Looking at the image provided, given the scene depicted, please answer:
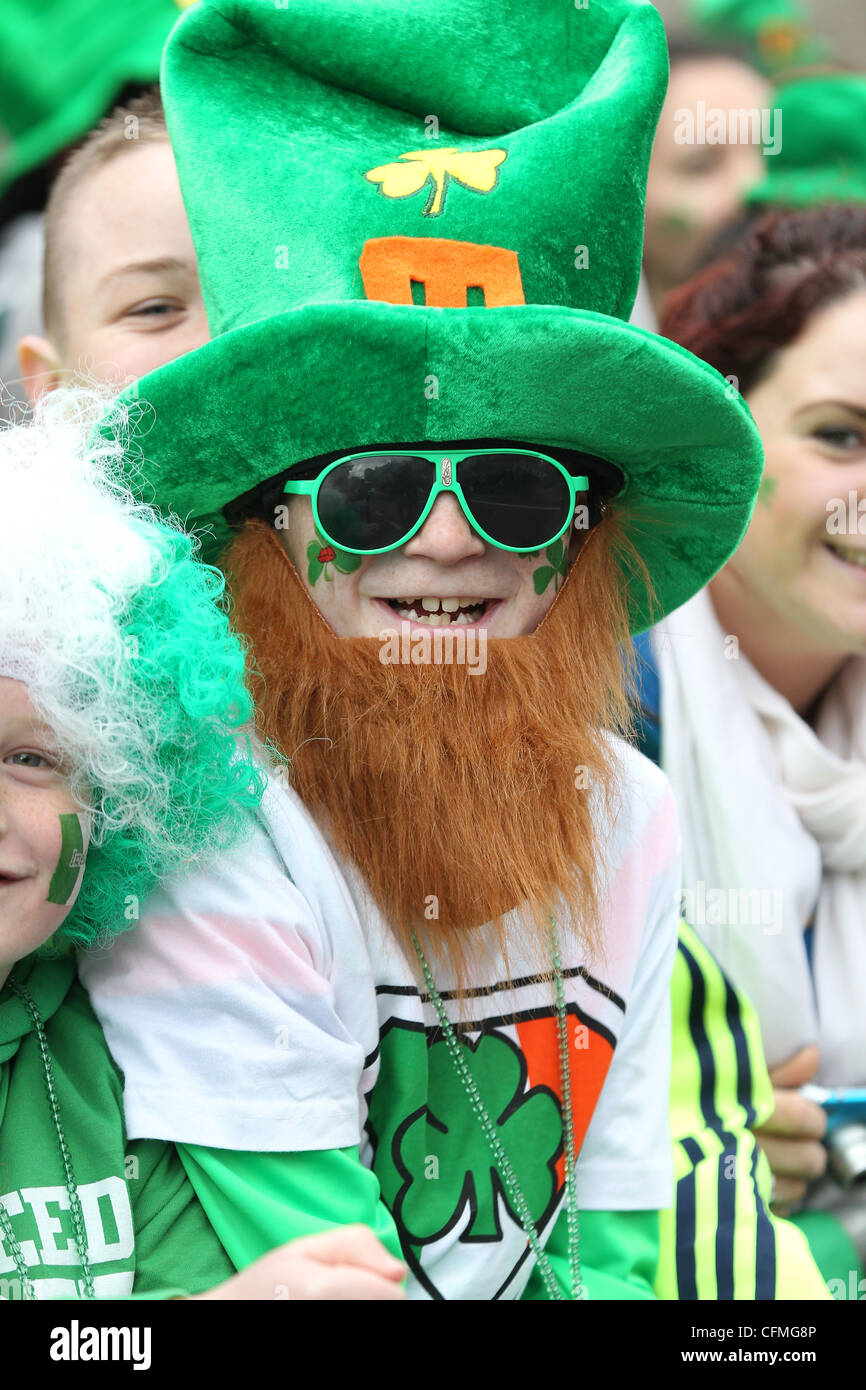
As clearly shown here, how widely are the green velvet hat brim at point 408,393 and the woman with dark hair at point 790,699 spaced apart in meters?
0.92

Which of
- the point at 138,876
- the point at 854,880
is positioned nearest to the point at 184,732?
the point at 138,876

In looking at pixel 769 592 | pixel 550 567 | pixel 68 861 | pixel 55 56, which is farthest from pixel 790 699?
pixel 55 56

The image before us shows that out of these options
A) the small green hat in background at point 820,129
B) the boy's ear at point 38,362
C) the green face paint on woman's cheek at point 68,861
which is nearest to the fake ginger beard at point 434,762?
the green face paint on woman's cheek at point 68,861

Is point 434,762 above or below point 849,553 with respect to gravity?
below

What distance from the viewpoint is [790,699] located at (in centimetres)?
264

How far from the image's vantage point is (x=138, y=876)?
4.62 feet

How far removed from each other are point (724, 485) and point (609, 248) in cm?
28

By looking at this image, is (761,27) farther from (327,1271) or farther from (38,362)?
(327,1271)

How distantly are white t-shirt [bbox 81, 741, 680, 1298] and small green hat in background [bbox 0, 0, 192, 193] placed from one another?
190 centimetres

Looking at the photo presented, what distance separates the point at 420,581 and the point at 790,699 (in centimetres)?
133

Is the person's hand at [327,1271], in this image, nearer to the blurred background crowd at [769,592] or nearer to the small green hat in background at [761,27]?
the blurred background crowd at [769,592]

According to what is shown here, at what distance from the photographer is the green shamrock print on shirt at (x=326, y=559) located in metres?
1.50

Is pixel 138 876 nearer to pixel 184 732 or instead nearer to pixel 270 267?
pixel 184 732
